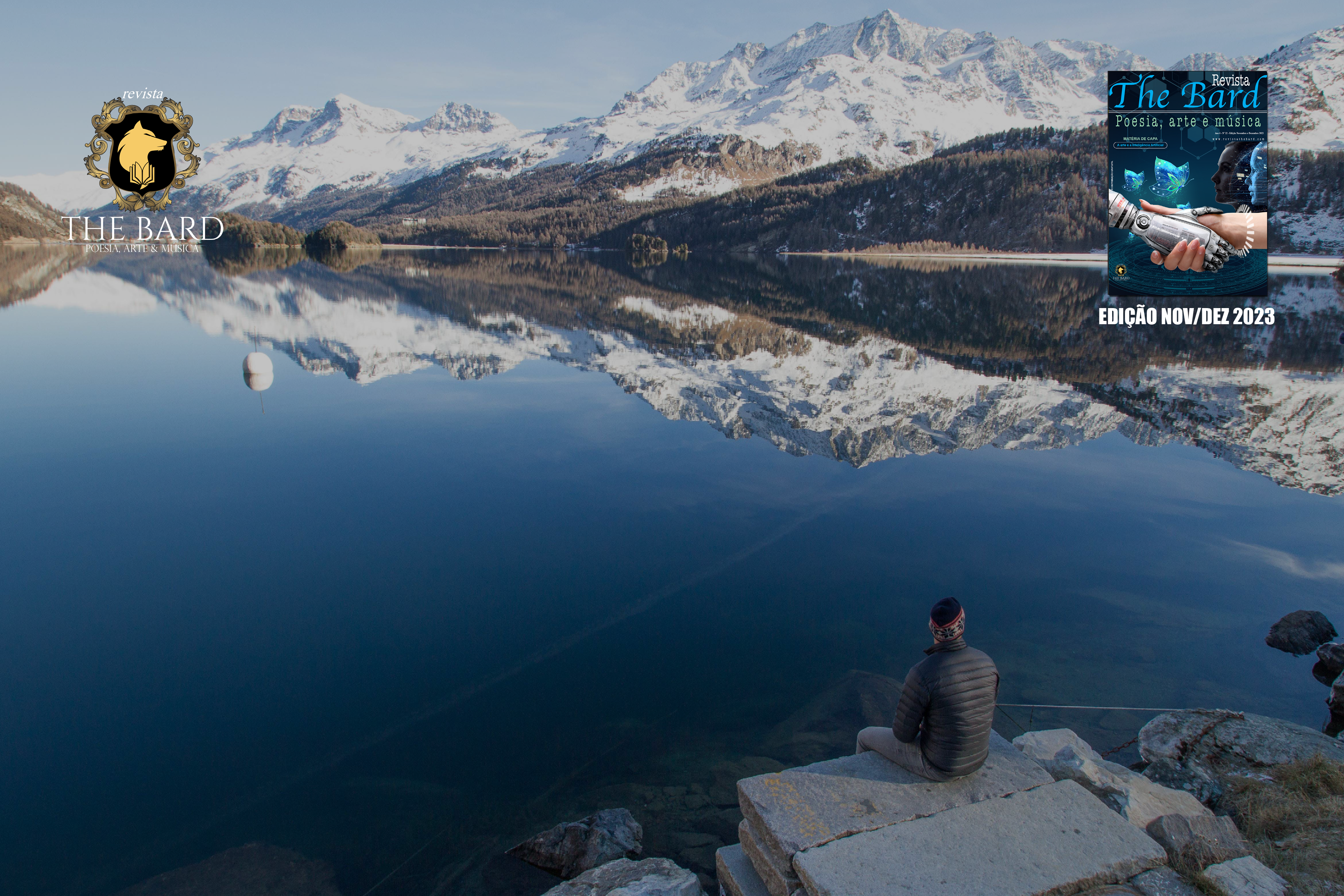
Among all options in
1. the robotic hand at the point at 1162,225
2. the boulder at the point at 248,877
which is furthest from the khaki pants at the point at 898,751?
the robotic hand at the point at 1162,225

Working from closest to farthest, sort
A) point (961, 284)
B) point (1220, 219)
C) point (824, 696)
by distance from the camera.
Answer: point (824, 696), point (1220, 219), point (961, 284)

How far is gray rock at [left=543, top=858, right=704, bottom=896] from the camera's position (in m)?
6.32

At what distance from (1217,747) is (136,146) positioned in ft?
242

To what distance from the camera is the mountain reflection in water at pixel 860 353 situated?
2138 centimetres

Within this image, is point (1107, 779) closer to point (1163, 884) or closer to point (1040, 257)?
point (1163, 884)

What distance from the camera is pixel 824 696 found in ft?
31.9

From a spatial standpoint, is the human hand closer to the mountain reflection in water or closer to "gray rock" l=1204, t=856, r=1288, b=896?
the mountain reflection in water

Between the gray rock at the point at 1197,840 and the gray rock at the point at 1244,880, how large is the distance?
4.6 inches

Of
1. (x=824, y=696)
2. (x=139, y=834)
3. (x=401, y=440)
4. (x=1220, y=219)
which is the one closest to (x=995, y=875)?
(x=824, y=696)

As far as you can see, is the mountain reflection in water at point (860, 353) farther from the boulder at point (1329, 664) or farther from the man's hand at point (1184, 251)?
the boulder at point (1329, 664)

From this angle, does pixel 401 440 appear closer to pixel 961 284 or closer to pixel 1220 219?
pixel 1220 219

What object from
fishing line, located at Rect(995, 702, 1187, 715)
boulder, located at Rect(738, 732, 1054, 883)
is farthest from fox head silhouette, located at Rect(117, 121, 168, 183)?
fishing line, located at Rect(995, 702, 1187, 715)

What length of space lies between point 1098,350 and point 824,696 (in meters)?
31.1

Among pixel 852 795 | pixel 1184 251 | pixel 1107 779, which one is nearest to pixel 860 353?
pixel 1107 779
